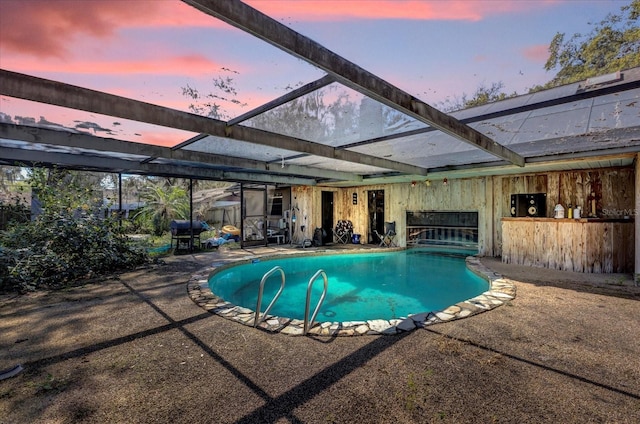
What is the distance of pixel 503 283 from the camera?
5180 millimetres

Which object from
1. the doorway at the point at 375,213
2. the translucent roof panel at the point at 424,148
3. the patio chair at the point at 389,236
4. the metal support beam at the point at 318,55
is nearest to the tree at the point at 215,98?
the metal support beam at the point at 318,55

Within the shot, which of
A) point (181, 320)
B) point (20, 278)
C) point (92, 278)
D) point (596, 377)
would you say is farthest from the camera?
point (92, 278)

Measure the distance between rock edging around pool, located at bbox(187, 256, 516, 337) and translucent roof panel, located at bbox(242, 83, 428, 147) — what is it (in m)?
2.70

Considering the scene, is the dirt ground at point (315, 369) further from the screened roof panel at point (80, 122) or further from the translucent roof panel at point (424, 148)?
the translucent roof panel at point (424, 148)

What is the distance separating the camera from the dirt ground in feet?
6.36

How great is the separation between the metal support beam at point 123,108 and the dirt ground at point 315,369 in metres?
2.46

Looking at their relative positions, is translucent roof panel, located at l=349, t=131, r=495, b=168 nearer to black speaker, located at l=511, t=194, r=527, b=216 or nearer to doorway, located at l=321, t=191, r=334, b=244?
black speaker, located at l=511, t=194, r=527, b=216

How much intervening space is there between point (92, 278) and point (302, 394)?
19.4 ft

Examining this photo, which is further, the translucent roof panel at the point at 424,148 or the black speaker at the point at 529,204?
the black speaker at the point at 529,204

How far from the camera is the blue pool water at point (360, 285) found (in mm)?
5266

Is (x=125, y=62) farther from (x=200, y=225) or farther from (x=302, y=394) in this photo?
(x=200, y=225)

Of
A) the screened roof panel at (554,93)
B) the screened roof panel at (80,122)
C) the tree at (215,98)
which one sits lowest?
the screened roof panel at (80,122)

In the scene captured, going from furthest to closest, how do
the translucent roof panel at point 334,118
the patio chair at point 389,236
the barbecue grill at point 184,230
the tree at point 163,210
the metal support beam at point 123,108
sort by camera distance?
the tree at point 163,210
the patio chair at point 389,236
the barbecue grill at point 184,230
the translucent roof panel at point 334,118
the metal support beam at point 123,108

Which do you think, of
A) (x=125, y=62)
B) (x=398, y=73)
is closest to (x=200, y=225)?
(x=125, y=62)
